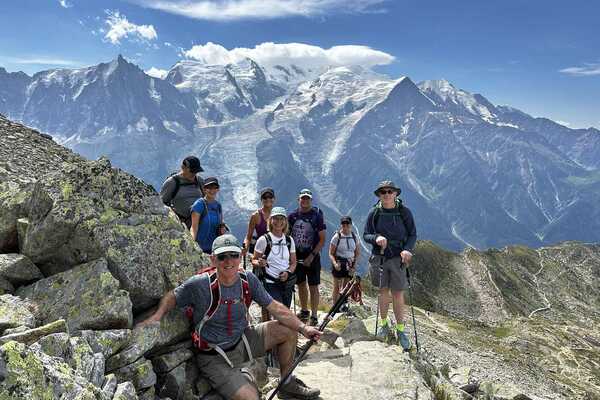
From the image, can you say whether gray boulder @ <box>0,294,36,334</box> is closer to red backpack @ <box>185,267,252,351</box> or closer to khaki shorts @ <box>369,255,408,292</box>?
red backpack @ <box>185,267,252,351</box>

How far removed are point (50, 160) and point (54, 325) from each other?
3200 cm

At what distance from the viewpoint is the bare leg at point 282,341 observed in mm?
10812

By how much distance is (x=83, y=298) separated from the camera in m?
9.01

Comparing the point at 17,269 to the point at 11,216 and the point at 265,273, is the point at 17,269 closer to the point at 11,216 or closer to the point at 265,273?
the point at 11,216

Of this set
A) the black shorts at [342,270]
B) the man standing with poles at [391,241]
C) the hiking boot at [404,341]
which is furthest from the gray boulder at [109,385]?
the black shorts at [342,270]

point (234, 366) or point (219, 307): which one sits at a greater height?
point (219, 307)

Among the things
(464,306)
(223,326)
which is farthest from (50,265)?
(464,306)

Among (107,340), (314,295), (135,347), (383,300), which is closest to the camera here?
(107,340)

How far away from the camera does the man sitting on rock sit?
9.79m

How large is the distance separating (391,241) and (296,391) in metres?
6.16

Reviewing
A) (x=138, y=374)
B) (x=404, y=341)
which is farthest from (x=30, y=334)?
(x=404, y=341)

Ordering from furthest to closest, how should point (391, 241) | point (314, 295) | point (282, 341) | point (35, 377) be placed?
point (314, 295) < point (391, 241) < point (282, 341) < point (35, 377)

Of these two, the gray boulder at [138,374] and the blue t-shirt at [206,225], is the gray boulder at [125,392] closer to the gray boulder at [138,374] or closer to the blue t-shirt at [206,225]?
the gray boulder at [138,374]

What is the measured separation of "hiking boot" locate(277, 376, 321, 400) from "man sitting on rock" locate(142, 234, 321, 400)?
55 millimetres
